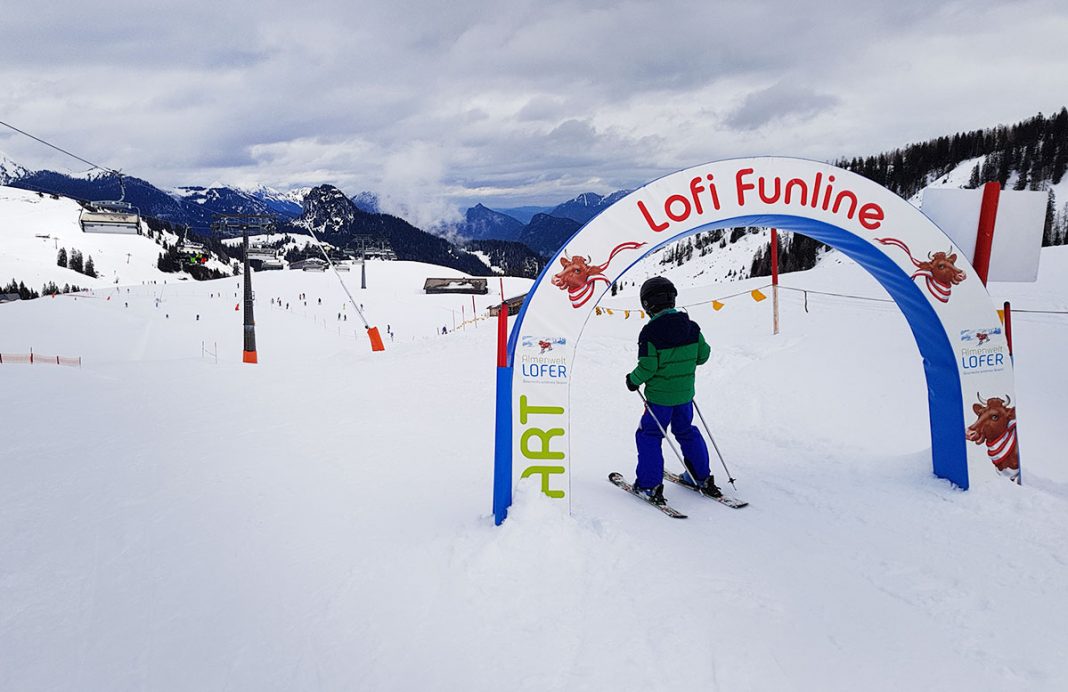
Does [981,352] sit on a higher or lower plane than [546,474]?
higher

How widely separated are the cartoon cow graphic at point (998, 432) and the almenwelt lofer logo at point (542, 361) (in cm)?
388

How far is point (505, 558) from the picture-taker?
12.9 ft

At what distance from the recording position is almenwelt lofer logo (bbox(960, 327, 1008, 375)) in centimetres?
540

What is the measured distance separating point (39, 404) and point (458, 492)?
869 cm

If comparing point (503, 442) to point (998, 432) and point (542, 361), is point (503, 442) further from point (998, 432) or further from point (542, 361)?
point (998, 432)

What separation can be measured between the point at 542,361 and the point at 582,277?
0.75m

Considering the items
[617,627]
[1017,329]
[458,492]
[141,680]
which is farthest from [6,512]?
[1017,329]

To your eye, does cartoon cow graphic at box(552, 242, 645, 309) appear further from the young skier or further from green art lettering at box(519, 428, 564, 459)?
green art lettering at box(519, 428, 564, 459)

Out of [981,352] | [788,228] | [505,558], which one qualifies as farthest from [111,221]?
[981,352]

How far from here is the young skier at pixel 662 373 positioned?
4.95 m

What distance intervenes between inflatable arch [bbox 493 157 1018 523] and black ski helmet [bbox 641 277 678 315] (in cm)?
39

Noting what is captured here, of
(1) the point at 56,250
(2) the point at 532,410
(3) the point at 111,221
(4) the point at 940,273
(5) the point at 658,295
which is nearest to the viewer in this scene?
(2) the point at 532,410

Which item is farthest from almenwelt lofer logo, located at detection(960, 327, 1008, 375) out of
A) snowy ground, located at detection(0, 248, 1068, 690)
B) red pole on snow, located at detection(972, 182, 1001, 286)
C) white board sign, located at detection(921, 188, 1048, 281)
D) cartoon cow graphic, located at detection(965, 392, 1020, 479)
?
snowy ground, located at detection(0, 248, 1068, 690)

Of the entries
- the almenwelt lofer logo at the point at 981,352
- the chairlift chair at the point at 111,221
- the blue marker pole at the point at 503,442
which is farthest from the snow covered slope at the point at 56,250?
the almenwelt lofer logo at the point at 981,352
